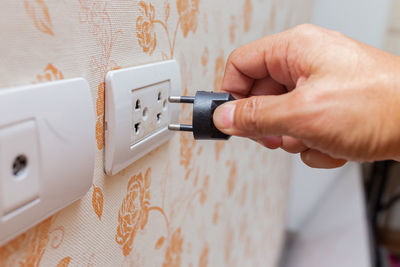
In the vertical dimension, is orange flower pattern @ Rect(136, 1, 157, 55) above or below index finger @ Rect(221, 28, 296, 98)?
above

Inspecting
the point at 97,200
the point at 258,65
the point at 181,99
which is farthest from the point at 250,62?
the point at 97,200

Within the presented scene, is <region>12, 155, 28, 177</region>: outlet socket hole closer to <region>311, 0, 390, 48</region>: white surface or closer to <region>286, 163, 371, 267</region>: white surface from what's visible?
<region>286, 163, 371, 267</region>: white surface

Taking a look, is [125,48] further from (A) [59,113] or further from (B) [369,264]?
(B) [369,264]

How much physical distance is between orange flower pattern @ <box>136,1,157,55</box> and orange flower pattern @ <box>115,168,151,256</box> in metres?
0.13

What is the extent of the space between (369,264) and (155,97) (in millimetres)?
912

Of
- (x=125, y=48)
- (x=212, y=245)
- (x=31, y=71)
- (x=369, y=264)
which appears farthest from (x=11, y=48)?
(x=369, y=264)

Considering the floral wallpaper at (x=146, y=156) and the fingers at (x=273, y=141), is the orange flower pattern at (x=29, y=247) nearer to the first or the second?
the floral wallpaper at (x=146, y=156)

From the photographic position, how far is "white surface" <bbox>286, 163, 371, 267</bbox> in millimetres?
1144

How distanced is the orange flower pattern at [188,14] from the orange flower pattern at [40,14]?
0.19 meters

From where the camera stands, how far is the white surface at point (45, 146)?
0.72ft

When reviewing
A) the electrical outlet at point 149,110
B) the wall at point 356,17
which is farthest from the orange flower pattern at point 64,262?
the wall at point 356,17

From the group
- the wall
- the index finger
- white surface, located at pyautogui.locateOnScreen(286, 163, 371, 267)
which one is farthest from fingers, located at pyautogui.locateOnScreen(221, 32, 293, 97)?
the wall

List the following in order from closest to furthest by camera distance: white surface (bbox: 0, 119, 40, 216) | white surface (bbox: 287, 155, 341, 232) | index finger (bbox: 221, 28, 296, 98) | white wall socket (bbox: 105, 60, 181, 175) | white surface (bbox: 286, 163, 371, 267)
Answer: white surface (bbox: 0, 119, 40, 216) < white wall socket (bbox: 105, 60, 181, 175) < index finger (bbox: 221, 28, 296, 98) < white surface (bbox: 286, 163, 371, 267) < white surface (bbox: 287, 155, 341, 232)

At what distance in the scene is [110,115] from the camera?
1.04 feet
